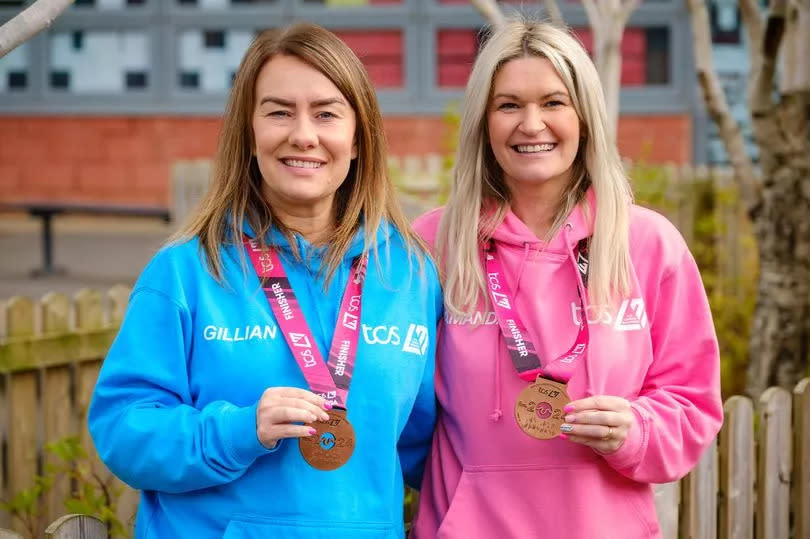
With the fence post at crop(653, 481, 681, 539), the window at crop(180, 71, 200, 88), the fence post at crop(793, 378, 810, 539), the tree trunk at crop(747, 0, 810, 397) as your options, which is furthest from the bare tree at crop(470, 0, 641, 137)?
the window at crop(180, 71, 200, 88)

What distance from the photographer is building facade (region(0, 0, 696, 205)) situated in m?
13.1

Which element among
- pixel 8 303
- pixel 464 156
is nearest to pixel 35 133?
pixel 8 303

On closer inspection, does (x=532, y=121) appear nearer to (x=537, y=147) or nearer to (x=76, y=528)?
(x=537, y=147)

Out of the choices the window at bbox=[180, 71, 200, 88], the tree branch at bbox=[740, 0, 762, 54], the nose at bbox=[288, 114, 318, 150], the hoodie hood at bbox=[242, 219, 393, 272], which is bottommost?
the hoodie hood at bbox=[242, 219, 393, 272]

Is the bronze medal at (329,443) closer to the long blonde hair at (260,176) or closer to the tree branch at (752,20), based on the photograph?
the long blonde hair at (260,176)

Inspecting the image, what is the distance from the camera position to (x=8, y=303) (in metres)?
4.45

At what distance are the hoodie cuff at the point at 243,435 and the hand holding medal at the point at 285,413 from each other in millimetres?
12

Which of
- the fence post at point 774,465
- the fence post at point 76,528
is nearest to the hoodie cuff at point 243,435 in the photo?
the fence post at point 76,528

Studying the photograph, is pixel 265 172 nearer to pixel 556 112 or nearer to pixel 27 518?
pixel 556 112

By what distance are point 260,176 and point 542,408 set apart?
34.0 inches

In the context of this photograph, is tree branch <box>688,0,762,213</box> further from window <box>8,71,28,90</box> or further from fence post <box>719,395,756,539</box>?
window <box>8,71,28,90</box>

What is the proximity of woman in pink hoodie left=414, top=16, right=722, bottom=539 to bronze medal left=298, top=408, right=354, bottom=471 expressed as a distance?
0.38 m

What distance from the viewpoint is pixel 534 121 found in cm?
267

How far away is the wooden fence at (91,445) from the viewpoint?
11.7 ft
